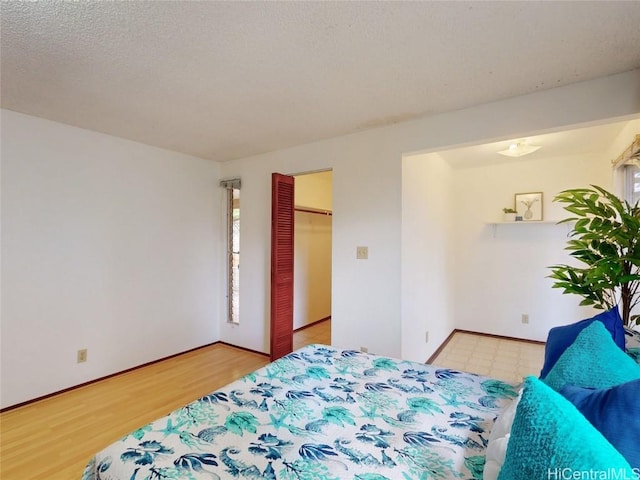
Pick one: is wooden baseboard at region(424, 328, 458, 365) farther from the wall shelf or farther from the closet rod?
the closet rod

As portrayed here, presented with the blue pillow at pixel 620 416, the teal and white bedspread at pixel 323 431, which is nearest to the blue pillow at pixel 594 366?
the blue pillow at pixel 620 416

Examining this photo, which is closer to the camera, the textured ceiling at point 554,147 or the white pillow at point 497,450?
the white pillow at point 497,450

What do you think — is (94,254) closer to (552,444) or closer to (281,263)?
(281,263)

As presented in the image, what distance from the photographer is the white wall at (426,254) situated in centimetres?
276

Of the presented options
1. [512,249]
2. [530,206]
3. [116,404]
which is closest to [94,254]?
[116,404]

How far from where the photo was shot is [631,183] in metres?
2.81

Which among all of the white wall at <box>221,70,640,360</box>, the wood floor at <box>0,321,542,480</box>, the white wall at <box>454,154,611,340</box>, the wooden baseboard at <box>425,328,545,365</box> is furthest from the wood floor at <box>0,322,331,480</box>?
the white wall at <box>454,154,611,340</box>

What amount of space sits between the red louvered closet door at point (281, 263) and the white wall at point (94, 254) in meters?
1.20

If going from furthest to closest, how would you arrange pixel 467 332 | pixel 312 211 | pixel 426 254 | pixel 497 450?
pixel 312 211, pixel 467 332, pixel 426 254, pixel 497 450

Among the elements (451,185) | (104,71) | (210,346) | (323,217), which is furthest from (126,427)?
(451,185)

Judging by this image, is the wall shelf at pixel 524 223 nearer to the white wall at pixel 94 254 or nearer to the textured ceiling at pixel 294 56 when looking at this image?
the textured ceiling at pixel 294 56

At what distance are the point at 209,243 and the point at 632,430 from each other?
390 cm

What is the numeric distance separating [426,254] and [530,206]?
179 centimetres

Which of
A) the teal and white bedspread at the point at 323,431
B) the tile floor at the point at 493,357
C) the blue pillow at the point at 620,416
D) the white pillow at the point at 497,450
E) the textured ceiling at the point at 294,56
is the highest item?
the textured ceiling at the point at 294,56
